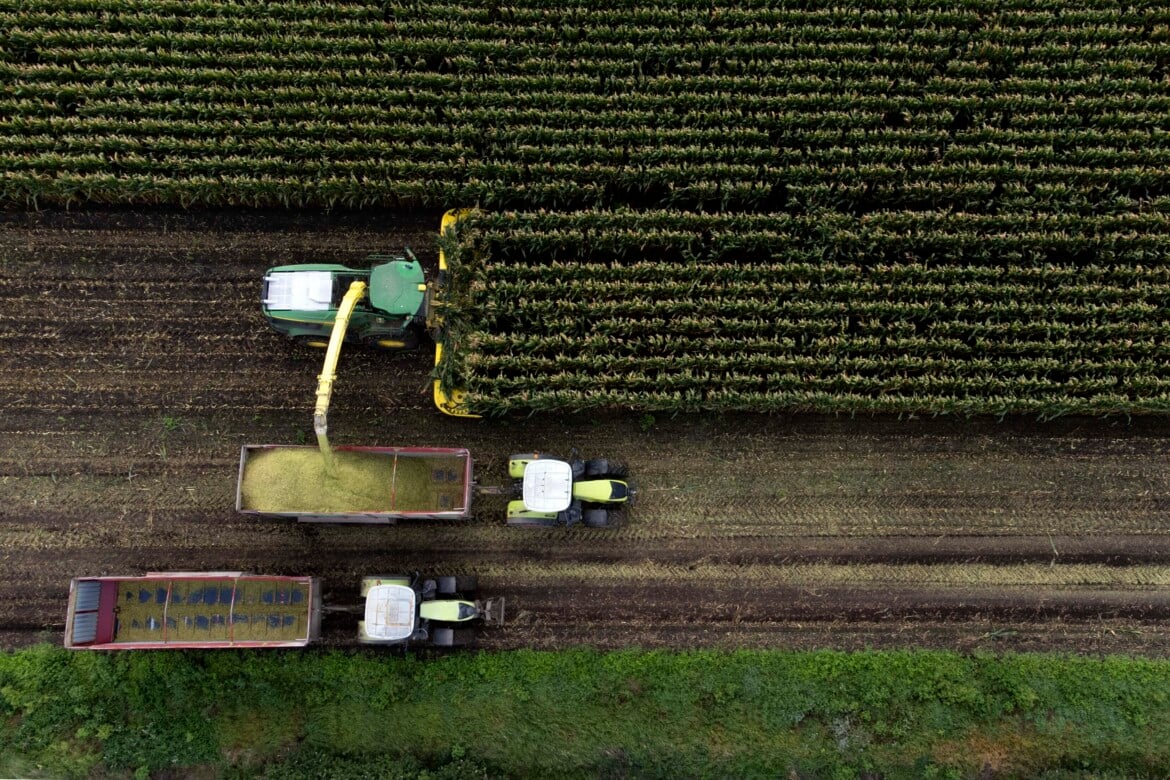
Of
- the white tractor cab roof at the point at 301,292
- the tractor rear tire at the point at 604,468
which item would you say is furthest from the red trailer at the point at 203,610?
the tractor rear tire at the point at 604,468

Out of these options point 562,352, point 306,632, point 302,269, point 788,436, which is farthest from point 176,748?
point 788,436

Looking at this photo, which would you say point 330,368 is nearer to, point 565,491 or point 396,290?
point 396,290

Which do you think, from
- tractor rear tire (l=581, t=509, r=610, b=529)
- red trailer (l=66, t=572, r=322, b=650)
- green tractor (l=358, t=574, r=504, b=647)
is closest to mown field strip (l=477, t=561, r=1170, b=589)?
green tractor (l=358, t=574, r=504, b=647)

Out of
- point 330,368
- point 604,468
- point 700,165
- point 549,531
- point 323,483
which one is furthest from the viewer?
point 700,165

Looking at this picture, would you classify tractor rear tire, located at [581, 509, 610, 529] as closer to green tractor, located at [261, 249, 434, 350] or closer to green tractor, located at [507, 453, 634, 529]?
green tractor, located at [507, 453, 634, 529]

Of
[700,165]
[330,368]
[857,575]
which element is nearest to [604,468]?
[330,368]

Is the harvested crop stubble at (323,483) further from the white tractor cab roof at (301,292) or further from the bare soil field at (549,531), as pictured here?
the white tractor cab roof at (301,292)
